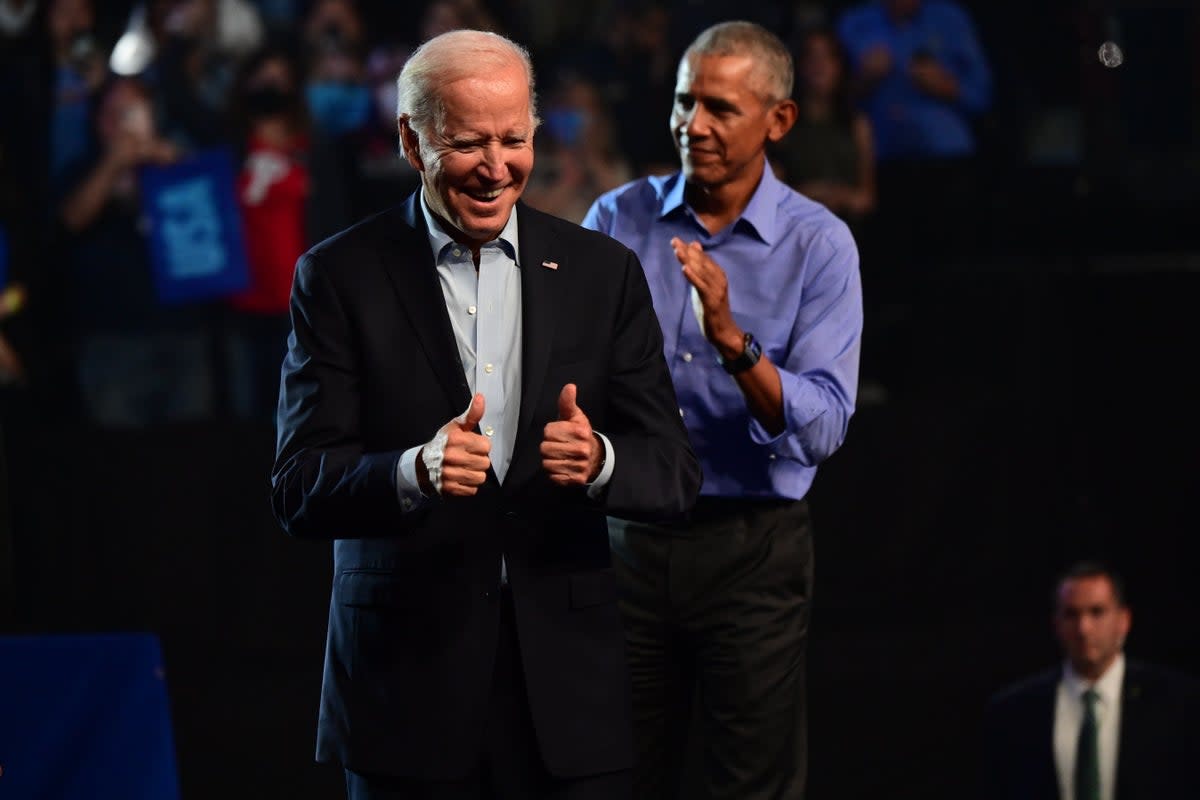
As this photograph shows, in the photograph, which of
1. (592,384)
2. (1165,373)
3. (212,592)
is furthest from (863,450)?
(592,384)

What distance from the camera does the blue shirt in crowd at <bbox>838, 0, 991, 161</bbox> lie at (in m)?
5.79

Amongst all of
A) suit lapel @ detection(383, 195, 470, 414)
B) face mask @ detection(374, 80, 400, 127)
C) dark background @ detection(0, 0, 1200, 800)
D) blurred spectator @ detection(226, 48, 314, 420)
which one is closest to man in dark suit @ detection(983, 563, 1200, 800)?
dark background @ detection(0, 0, 1200, 800)

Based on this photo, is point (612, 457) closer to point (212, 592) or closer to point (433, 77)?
point (433, 77)

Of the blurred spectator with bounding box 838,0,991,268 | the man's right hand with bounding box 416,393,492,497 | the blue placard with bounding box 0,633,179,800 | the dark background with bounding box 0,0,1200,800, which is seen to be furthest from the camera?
the blurred spectator with bounding box 838,0,991,268

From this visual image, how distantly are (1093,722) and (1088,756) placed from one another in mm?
88

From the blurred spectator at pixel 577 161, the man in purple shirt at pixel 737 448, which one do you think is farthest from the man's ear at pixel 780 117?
the blurred spectator at pixel 577 161

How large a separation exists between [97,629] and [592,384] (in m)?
3.09

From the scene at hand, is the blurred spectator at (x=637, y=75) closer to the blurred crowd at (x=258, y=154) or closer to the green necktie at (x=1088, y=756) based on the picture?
the blurred crowd at (x=258, y=154)

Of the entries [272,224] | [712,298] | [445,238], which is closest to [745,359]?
[712,298]

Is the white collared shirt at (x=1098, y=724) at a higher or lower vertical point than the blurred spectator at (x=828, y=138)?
lower

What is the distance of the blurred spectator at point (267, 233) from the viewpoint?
539 centimetres

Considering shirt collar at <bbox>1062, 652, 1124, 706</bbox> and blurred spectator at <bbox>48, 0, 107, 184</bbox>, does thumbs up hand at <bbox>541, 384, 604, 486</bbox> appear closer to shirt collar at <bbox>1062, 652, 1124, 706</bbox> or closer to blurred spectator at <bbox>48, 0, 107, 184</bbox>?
shirt collar at <bbox>1062, 652, 1124, 706</bbox>

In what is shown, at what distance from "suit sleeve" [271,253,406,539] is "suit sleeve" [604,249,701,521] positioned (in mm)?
271

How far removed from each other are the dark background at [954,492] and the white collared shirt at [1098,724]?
0.24 meters
